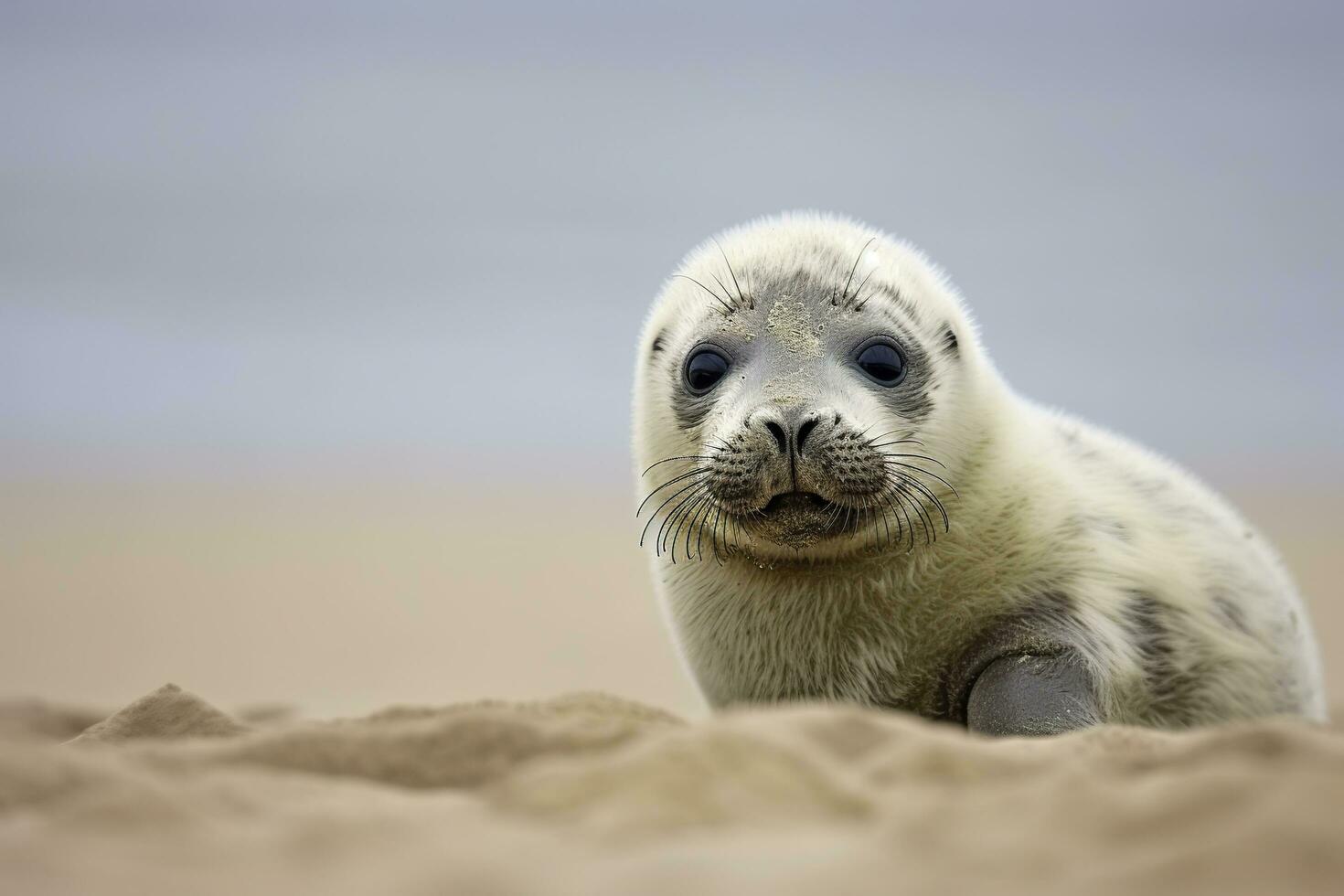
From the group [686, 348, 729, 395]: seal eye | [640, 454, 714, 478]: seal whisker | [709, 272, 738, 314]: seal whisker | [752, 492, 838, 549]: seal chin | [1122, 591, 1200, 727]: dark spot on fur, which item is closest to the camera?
[752, 492, 838, 549]: seal chin

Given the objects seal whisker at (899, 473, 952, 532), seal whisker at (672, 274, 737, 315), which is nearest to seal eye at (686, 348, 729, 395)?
seal whisker at (672, 274, 737, 315)

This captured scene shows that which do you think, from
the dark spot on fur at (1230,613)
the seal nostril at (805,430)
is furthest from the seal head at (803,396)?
the dark spot on fur at (1230,613)

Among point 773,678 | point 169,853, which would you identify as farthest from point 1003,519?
point 169,853

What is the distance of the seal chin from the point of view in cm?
353

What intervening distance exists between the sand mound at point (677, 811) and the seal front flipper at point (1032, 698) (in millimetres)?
1026

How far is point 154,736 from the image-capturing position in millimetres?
3125

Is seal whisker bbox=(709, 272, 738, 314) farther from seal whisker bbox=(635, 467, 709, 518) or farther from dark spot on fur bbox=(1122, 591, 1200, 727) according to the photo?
dark spot on fur bbox=(1122, 591, 1200, 727)

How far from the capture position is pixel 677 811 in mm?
1831

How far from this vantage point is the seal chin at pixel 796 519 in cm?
353

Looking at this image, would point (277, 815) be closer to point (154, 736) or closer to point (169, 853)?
point (169, 853)

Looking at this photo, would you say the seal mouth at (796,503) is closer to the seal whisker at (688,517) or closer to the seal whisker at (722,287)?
the seal whisker at (688,517)

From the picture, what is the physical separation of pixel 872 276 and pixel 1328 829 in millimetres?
2791

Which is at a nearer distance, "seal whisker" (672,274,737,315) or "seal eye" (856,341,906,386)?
"seal eye" (856,341,906,386)

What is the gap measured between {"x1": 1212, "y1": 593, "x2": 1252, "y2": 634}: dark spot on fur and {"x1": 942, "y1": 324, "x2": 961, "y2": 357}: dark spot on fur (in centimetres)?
113
